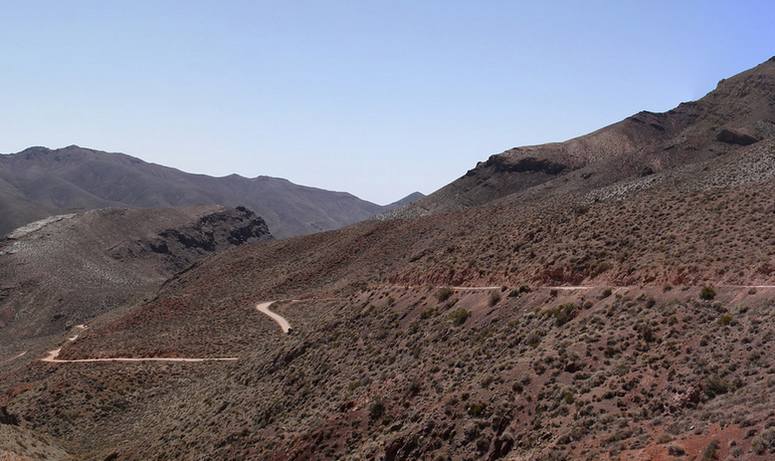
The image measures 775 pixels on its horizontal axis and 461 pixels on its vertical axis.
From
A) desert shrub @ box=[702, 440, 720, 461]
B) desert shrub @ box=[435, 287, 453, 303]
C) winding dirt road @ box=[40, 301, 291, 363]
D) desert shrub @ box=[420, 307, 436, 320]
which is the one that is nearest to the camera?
desert shrub @ box=[702, 440, 720, 461]

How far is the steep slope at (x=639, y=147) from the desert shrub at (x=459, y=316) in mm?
50263

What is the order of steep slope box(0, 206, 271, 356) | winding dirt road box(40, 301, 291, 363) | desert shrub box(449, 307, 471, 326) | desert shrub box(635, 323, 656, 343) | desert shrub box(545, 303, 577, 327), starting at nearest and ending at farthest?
desert shrub box(635, 323, 656, 343) < desert shrub box(545, 303, 577, 327) < desert shrub box(449, 307, 471, 326) < winding dirt road box(40, 301, 291, 363) < steep slope box(0, 206, 271, 356)

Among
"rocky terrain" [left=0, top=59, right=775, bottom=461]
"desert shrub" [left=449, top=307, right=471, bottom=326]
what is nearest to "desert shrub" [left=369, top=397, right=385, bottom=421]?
"rocky terrain" [left=0, top=59, right=775, bottom=461]

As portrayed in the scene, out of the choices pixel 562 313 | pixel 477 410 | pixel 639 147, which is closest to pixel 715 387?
pixel 477 410

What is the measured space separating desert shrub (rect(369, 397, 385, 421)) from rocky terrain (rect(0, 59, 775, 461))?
0.27 ft

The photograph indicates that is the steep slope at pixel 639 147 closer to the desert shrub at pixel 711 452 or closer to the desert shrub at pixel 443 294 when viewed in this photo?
the desert shrub at pixel 443 294

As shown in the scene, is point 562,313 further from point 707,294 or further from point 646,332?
point 707,294

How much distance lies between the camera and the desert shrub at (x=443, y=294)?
3272cm

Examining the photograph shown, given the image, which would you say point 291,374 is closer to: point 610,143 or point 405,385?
point 405,385

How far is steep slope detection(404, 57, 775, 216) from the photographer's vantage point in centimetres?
8006

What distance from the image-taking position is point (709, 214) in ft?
100

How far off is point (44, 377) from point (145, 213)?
113m

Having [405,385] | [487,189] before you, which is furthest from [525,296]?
[487,189]

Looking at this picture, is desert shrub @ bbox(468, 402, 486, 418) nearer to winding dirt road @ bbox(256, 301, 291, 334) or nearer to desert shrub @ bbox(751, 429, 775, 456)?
desert shrub @ bbox(751, 429, 775, 456)
